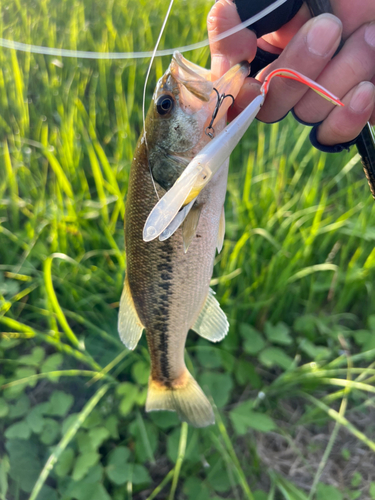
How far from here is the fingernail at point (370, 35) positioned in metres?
0.88

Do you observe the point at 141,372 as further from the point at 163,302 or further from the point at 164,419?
the point at 163,302

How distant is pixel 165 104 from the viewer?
2.92 feet

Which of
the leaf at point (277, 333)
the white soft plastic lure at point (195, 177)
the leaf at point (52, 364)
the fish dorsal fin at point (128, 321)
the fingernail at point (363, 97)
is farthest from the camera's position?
the leaf at point (277, 333)

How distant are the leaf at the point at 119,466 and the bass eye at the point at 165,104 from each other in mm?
1262

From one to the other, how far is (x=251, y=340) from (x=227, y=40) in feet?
3.87

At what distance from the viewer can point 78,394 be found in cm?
142

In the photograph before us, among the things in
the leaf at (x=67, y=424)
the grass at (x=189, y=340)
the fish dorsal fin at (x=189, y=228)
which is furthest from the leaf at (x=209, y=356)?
the fish dorsal fin at (x=189, y=228)

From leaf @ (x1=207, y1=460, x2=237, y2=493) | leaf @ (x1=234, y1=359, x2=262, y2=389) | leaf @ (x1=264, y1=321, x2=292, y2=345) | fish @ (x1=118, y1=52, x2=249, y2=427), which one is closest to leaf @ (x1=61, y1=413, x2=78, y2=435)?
fish @ (x1=118, y1=52, x2=249, y2=427)

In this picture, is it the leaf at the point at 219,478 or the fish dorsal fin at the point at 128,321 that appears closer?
the fish dorsal fin at the point at 128,321

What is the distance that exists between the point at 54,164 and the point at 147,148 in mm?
867

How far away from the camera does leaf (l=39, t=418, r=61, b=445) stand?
4.05 ft

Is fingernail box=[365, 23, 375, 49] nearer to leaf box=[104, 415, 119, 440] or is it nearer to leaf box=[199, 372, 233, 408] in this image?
leaf box=[199, 372, 233, 408]

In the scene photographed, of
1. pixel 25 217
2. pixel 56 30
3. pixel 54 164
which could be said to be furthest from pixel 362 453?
pixel 56 30

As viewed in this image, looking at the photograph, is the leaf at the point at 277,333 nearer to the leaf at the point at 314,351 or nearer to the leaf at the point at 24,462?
the leaf at the point at 314,351
